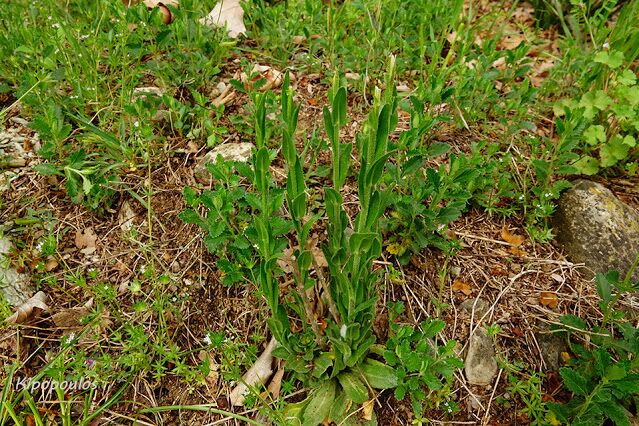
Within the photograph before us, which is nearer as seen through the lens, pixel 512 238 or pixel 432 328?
pixel 432 328

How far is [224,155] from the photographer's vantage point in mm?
2414

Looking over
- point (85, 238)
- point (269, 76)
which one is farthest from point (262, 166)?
point (269, 76)

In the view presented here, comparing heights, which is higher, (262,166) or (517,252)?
(262,166)

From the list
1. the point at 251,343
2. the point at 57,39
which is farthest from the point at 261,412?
the point at 57,39

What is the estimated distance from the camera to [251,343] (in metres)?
2.01

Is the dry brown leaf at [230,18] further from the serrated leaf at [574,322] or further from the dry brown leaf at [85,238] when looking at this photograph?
the serrated leaf at [574,322]

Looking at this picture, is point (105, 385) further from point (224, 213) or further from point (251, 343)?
point (224, 213)

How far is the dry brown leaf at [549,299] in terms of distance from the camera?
2.10m

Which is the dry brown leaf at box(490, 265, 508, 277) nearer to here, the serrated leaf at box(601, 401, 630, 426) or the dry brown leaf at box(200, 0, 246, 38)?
the serrated leaf at box(601, 401, 630, 426)

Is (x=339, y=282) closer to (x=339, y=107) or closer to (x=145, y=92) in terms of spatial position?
(x=339, y=107)

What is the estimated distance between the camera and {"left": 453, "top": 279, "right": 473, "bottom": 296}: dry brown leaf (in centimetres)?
213

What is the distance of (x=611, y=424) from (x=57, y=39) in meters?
2.98

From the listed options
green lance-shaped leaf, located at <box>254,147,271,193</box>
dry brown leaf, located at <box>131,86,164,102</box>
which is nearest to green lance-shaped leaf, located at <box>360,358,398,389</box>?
green lance-shaped leaf, located at <box>254,147,271,193</box>

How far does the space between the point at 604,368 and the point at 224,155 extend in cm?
182
